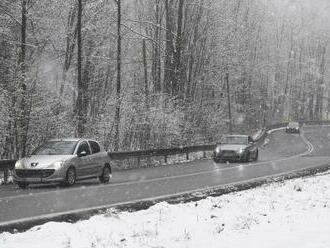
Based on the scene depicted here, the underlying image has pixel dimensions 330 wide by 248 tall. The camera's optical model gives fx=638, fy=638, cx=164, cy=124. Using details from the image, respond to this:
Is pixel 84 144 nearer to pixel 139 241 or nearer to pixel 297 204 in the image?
pixel 297 204

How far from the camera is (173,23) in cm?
4972

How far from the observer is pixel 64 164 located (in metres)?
19.0

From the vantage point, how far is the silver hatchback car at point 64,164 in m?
18.6

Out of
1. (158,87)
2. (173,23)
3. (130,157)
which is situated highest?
(173,23)

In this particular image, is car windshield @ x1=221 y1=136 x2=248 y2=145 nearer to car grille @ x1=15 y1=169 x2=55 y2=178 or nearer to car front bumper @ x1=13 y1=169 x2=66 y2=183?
car front bumper @ x1=13 y1=169 x2=66 y2=183

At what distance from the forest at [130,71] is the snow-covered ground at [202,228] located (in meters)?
11.9

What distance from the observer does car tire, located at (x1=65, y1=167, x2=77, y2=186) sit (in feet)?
62.7

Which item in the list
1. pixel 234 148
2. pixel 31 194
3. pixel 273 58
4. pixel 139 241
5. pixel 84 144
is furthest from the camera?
pixel 273 58

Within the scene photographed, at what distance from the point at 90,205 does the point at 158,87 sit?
3607cm

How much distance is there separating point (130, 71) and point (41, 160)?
40796 mm

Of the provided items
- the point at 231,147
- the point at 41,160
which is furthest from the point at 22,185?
the point at 231,147

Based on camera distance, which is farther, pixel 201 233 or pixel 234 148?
pixel 234 148

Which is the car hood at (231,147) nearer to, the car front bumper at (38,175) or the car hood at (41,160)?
the car hood at (41,160)

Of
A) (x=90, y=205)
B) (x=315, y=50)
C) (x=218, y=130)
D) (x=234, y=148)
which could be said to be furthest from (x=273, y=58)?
(x=90, y=205)
